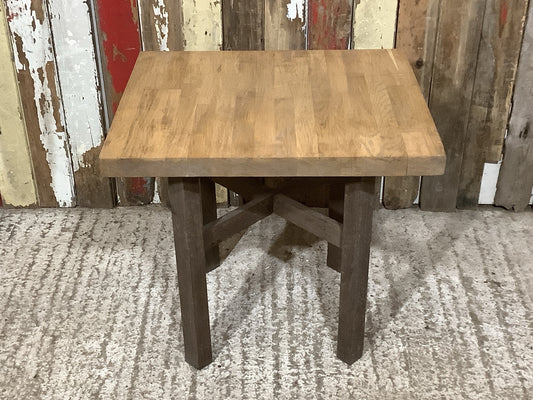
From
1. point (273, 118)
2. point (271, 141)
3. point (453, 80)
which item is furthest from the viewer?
point (453, 80)

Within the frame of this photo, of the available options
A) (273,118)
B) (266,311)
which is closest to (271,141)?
(273,118)

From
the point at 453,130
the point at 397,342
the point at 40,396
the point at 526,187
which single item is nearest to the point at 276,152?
the point at 397,342

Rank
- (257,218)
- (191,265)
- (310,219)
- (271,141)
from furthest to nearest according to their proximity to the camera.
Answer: (257,218)
(310,219)
(191,265)
(271,141)

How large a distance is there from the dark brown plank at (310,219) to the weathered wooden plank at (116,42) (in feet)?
2.54

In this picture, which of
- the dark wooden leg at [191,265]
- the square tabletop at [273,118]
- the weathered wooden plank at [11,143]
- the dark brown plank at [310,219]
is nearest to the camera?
the square tabletop at [273,118]

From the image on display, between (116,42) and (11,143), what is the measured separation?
56cm

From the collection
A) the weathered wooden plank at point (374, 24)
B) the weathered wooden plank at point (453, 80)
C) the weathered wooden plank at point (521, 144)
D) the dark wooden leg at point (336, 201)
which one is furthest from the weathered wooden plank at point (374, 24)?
the dark wooden leg at point (336, 201)

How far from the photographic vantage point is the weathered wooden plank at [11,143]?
→ 2490 mm

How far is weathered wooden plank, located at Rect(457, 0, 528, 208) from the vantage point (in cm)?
238

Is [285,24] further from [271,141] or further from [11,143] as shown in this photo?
[11,143]

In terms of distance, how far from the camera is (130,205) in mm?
2797

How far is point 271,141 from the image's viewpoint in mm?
1669

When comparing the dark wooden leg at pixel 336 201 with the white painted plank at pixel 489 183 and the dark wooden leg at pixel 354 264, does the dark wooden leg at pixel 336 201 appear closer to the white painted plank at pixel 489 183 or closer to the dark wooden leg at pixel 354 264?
the dark wooden leg at pixel 354 264

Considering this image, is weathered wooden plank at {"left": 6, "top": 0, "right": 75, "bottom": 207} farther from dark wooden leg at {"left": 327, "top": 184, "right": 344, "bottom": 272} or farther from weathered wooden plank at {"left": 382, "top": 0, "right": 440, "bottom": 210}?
weathered wooden plank at {"left": 382, "top": 0, "right": 440, "bottom": 210}
